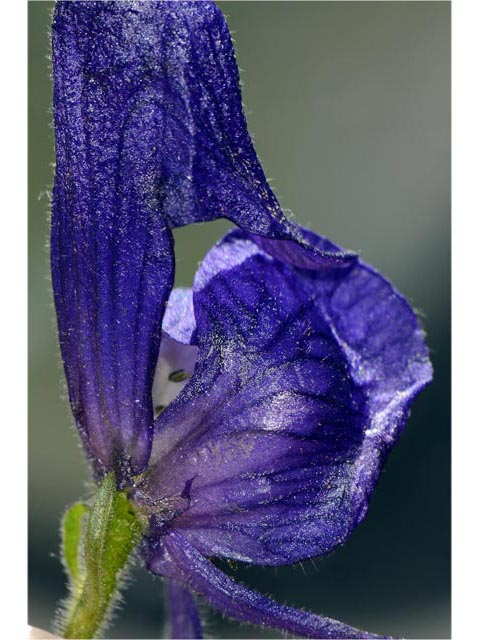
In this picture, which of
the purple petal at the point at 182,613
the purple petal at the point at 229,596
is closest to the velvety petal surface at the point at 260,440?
the purple petal at the point at 229,596

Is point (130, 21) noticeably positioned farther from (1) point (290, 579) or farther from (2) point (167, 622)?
(1) point (290, 579)

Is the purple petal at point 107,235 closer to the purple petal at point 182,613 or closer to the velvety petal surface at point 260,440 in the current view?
the velvety petal surface at point 260,440

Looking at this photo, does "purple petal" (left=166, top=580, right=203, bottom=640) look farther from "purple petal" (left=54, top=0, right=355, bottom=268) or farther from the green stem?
"purple petal" (left=54, top=0, right=355, bottom=268)

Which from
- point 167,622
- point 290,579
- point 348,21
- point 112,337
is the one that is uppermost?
point 348,21

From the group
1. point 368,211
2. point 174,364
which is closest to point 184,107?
point 174,364

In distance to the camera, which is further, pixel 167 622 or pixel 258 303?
pixel 167 622
